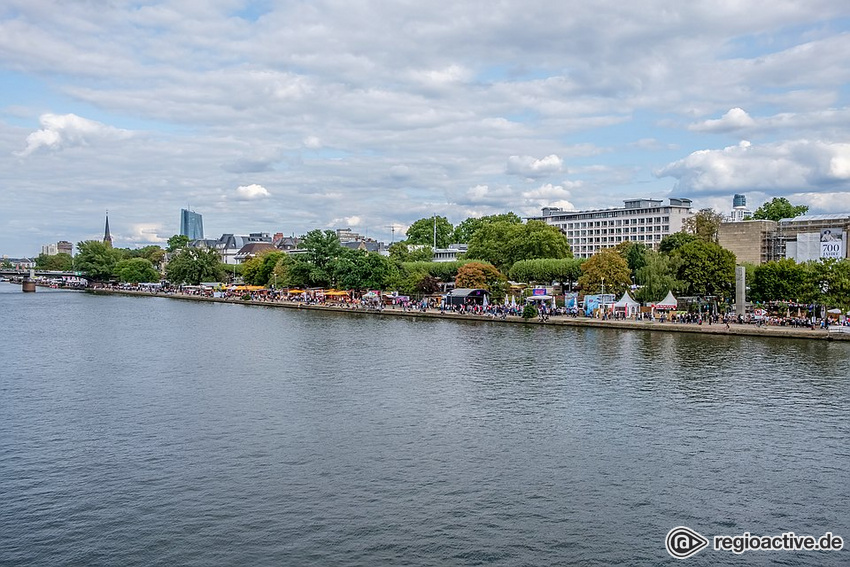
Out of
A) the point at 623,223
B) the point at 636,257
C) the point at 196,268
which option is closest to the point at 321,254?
the point at 196,268

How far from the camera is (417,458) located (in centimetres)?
1884

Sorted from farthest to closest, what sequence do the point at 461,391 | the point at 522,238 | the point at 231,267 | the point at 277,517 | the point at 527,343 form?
the point at 231,267 < the point at 522,238 < the point at 527,343 < the point at 461,391 < the point at 277,517

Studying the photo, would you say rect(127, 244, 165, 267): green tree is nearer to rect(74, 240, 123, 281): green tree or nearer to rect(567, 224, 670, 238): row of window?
rect(74, 240, 123, 281): green tree

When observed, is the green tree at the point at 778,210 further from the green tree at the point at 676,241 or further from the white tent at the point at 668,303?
the white tent at the point at 668,303

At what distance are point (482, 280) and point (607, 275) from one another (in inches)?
483

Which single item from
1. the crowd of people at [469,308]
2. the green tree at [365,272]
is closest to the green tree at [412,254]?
the green tree at [365,272]

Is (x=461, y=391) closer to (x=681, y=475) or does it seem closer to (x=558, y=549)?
(x=681, y=475)

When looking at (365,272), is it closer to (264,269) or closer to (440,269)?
(440,269)

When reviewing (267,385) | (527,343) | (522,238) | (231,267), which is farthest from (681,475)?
(231,267)

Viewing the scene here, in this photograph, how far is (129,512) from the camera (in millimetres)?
15328

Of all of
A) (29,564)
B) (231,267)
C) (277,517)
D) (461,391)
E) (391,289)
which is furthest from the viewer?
(231,267)

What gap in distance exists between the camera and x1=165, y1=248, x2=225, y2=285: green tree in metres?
114

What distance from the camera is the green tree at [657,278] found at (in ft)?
183

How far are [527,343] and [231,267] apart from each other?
96630 mm
